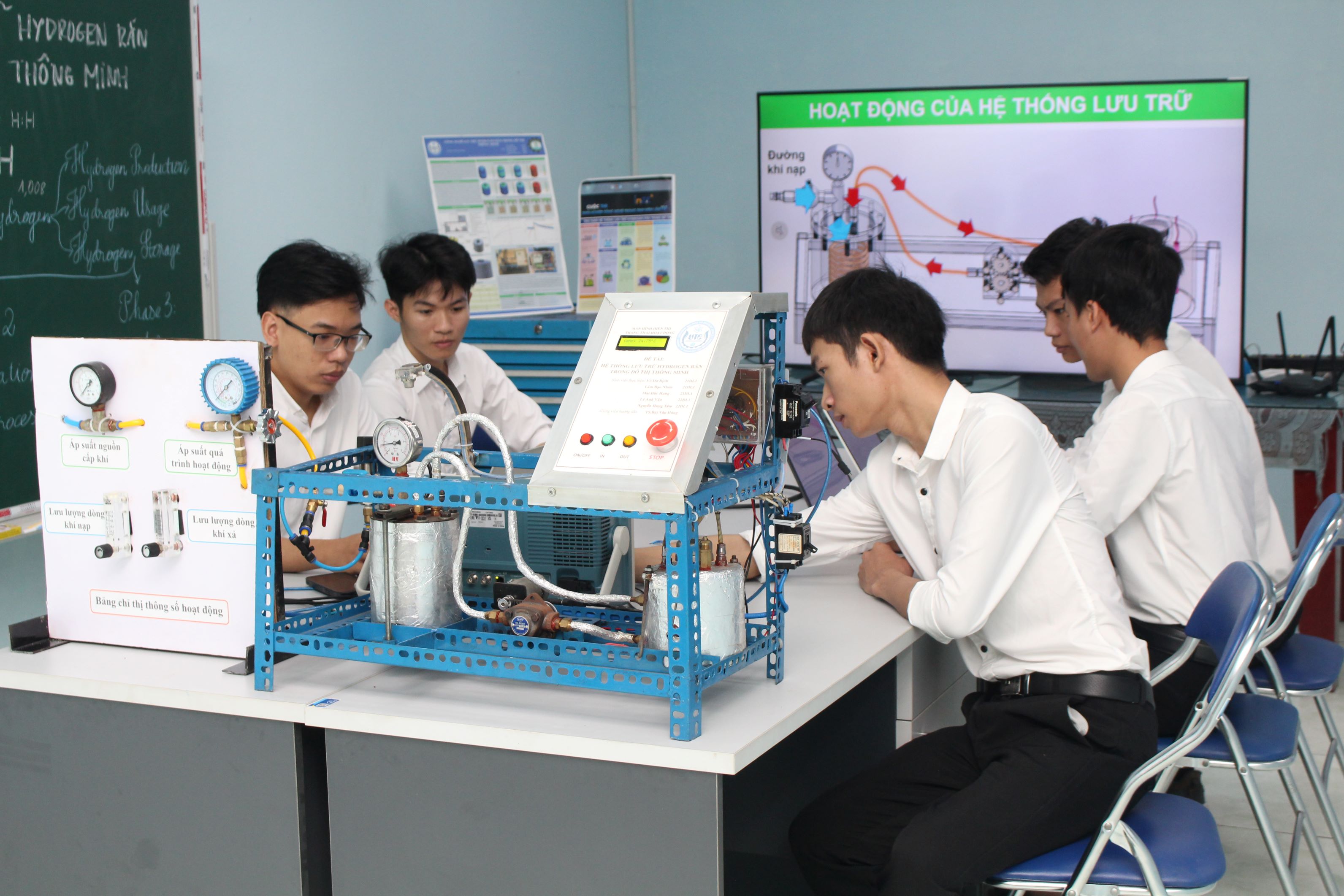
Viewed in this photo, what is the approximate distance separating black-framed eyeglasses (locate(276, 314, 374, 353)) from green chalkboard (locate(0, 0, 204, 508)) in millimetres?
681

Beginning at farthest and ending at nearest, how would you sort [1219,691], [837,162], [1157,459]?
[837,162] < [1157,459] < [1219,691]

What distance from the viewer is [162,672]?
1.66 meters

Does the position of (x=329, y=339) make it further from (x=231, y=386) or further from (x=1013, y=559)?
(x=1013, y=559)

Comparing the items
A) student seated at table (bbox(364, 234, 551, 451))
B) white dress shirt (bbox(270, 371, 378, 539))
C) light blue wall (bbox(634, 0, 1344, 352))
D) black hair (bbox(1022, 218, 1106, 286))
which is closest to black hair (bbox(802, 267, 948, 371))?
white dress shirt (bbox(270, 371, 378, 539))

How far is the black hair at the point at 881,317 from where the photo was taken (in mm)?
1797

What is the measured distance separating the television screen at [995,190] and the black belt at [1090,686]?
2740mm

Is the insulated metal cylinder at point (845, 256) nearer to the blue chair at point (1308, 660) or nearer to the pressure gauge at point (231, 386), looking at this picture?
the blue chair at point (1308, 660)

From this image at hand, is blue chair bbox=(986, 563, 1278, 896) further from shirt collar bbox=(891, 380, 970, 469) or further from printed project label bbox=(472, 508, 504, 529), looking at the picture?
printed project label bbox=(472, 508, 504, 529)

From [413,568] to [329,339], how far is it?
0.83 metres

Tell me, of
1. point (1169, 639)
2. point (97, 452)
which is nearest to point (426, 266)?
point (97, 452)

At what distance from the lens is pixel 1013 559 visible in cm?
174

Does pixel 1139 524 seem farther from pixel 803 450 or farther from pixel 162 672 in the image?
pixel 162 672

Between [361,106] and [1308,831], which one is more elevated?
[361,106]

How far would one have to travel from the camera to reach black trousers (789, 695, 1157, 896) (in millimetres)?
1572
